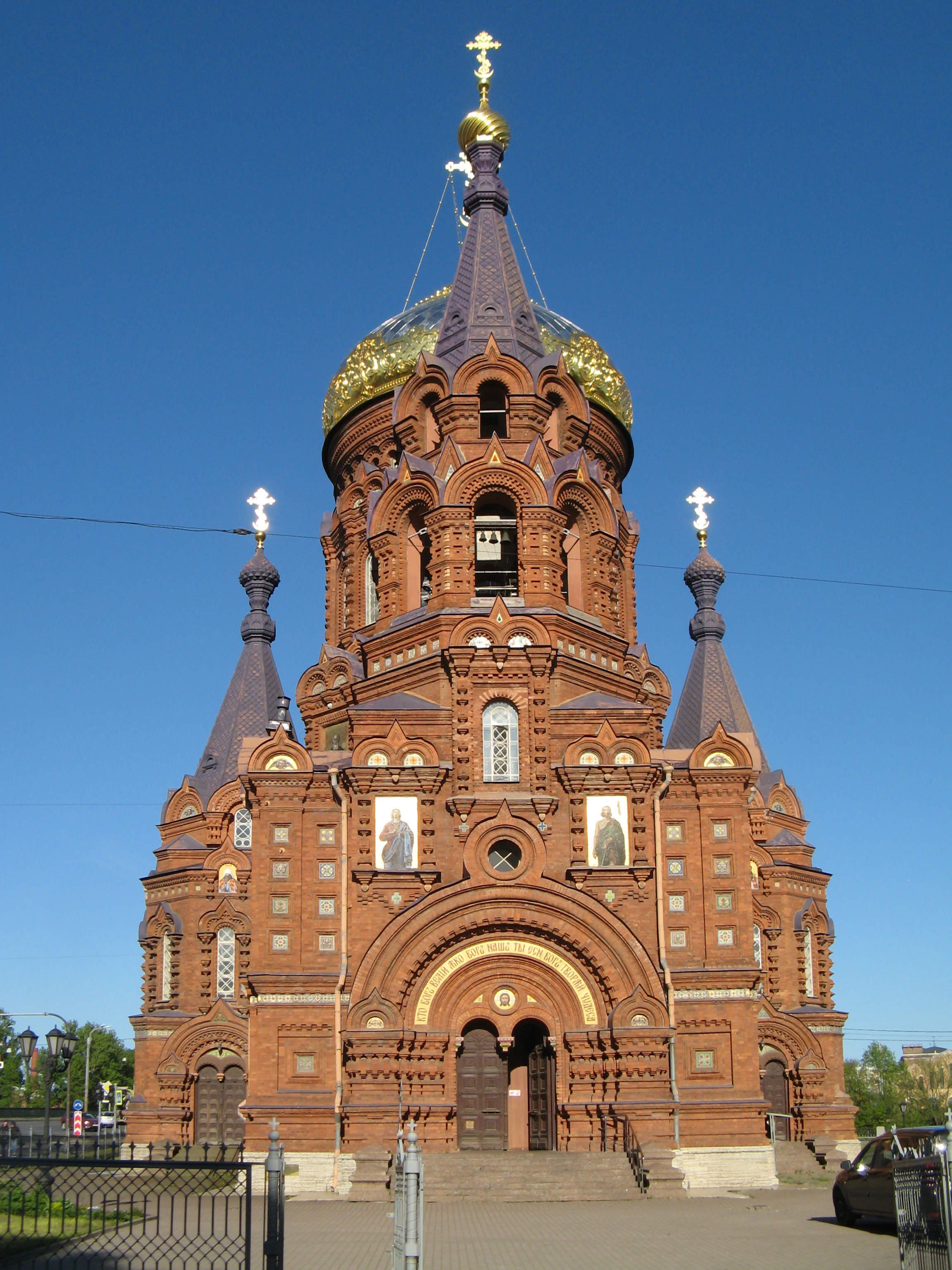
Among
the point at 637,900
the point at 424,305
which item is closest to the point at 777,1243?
the point at 637,900

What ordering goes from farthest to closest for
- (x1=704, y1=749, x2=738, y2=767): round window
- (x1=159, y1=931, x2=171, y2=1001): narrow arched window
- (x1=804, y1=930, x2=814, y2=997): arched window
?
(x1=159, y1=931, x2=171, y2=1001): narrow arched window, (x1=804, y1=930, x2=814, y2=997): arched window, (x1=704, y1=749, x2=738, y2=767): round window

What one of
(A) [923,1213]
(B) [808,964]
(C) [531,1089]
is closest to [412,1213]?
(A) [923,1213]

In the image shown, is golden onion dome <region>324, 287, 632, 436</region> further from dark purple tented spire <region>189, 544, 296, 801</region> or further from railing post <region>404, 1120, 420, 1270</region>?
railing post <region>404, 1120, 420, 1270</region>

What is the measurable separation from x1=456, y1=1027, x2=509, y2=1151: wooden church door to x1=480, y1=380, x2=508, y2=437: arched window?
10128 mm

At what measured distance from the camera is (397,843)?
20.3 metres

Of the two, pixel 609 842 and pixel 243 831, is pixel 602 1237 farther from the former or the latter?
pixel 243 831

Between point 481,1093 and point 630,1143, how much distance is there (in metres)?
2.26

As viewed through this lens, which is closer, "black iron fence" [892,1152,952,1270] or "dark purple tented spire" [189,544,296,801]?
"black iron fence" [892,1152,952,1270]

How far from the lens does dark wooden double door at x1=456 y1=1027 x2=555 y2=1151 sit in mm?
19719

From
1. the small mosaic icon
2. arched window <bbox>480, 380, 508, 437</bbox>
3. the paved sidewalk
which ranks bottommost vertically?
the paved sidewalk

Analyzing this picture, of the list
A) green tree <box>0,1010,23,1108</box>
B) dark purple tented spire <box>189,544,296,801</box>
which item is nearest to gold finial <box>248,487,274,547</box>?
dark purple tented spire <box>189,544,296,801</box>

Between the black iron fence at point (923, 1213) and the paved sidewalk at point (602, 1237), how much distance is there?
4.62 ft

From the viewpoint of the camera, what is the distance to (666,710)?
2586 centimetres

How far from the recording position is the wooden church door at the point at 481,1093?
64.7ft
